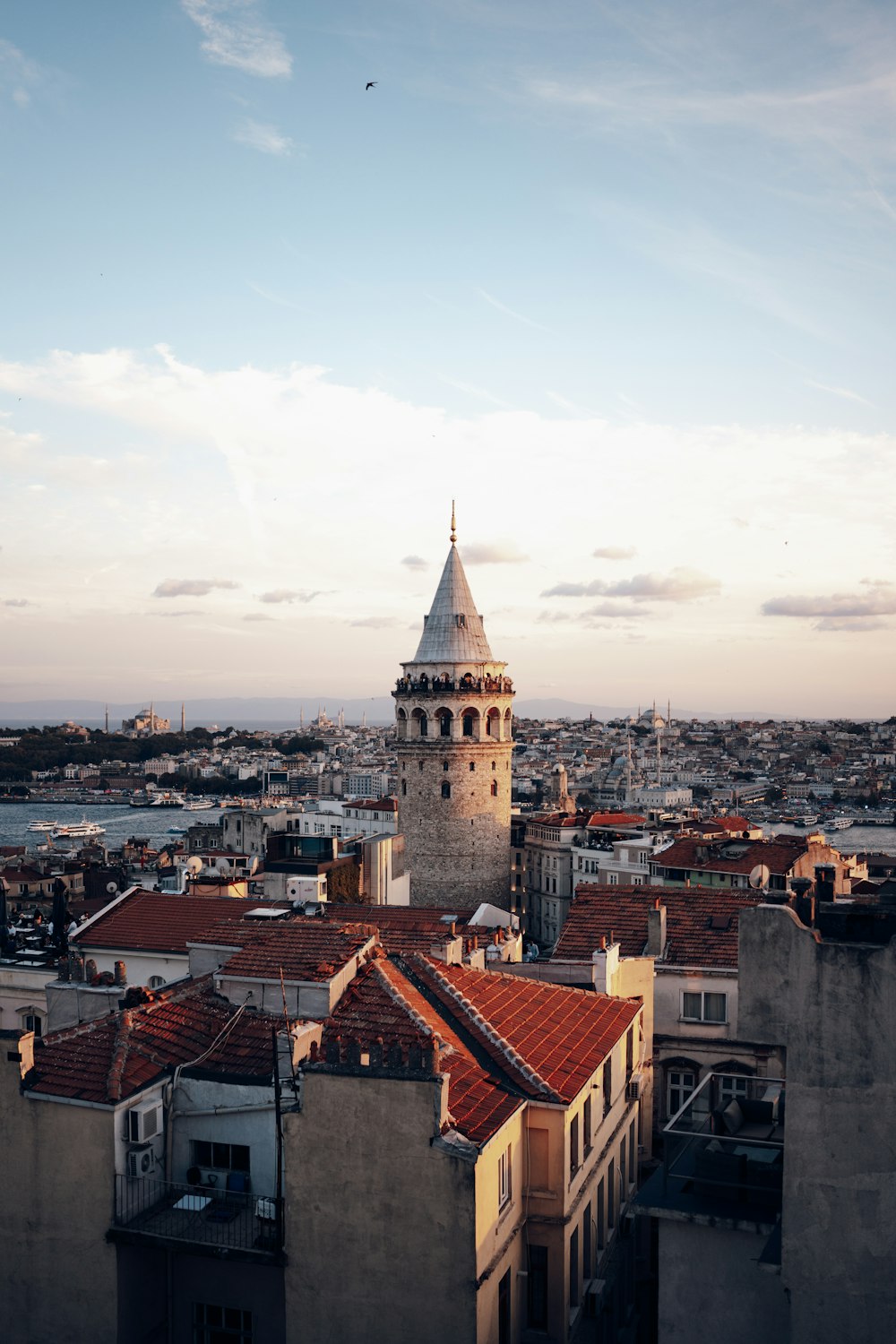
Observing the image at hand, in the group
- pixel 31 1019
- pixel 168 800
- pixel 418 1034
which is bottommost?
pixel 168 800

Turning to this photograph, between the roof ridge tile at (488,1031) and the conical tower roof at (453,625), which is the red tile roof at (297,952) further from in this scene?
the conical tower roof at (453,625)

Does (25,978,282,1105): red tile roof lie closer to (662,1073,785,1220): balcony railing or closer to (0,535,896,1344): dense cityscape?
(0,535,896,1344): dense cityscape

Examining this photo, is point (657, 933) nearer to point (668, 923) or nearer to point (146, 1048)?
point (668, 923)

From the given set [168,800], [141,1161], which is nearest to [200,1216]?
[141,1161]

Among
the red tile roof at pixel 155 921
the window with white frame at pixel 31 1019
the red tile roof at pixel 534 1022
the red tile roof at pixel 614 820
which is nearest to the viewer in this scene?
the red tile roof at pixel 534 1022

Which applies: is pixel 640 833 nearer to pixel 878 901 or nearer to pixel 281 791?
pixel 878 901

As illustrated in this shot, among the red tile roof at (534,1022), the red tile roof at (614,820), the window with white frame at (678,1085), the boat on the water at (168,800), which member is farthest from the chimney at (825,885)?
the boat on the water at (168,800)

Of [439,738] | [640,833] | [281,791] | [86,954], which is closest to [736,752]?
[281,791]
